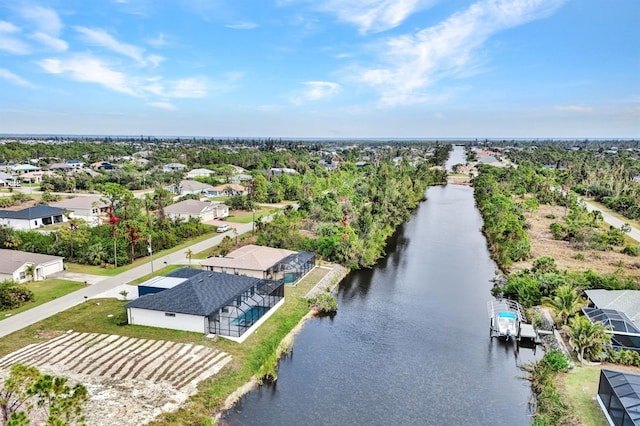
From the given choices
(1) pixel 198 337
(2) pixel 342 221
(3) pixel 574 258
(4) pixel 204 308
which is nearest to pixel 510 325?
(4) pixel 204 308

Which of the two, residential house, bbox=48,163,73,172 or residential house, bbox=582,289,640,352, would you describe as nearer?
residential house, bbox=582,289,640,352

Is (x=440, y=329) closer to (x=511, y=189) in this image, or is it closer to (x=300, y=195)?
(x=300, y=195)

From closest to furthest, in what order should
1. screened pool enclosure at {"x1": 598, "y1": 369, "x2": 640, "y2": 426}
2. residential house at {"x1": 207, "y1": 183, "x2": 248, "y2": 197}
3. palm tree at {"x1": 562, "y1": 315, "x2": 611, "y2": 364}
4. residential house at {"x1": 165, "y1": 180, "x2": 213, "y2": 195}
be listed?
screened pool enclosure at {"x1": 598, "y1": 369, "x2": 640, "y2": 426} < palm tree at {"x1": 562, "y1": 315, "x2": 611, "y2": 364} < residential house at {"x1": 207, "y1": 183, "x2": 248, "y2": 197} < residential house at {"x1": 165, "y1": 180, "x2": 213, "y2": 195}

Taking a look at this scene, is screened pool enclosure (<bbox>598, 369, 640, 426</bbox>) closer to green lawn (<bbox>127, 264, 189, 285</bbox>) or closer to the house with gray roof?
the house with gray roof

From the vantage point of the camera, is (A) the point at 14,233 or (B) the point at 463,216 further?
(B) the point at 463,216

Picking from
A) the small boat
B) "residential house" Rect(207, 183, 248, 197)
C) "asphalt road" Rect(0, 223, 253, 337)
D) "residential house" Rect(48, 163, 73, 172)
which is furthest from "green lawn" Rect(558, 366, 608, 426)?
"residential house" Rect(48, 163, 73, 172)

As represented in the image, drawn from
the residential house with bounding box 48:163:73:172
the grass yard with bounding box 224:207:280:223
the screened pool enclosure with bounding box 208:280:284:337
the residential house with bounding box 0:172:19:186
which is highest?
the residential house with bounding box 48:163:73:172

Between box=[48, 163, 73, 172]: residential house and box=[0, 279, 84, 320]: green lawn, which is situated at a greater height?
box=[48, 163, 73, 172]: residential house

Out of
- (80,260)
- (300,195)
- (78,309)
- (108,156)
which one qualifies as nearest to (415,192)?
(300,195)
